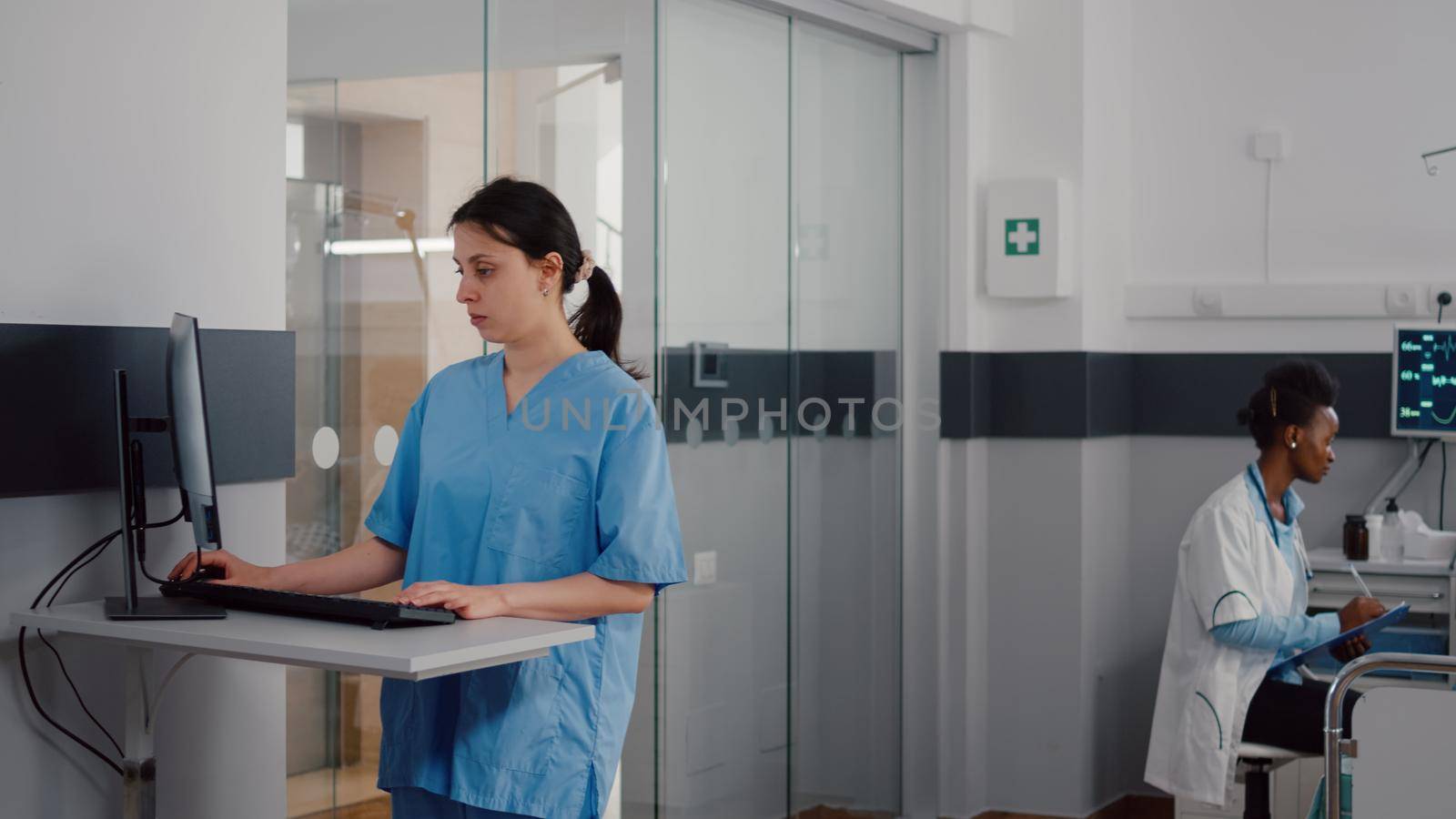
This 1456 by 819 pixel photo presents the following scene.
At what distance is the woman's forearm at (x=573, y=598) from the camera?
72.7 inches

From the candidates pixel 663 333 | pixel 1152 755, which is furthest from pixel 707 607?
pixel 1152 755

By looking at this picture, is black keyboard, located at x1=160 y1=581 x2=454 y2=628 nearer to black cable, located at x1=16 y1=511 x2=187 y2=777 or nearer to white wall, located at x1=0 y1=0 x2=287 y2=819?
black cable, located at x1=16 y1=511 x2=187 y2=777

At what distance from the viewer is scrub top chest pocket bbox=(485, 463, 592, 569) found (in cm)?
196

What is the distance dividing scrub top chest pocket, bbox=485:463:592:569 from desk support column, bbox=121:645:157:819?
498 mm

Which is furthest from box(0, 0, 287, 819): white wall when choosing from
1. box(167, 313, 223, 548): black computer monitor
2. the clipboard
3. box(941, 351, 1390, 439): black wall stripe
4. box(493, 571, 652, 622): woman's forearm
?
box(941, 351, 1390, 439): black wall stripe

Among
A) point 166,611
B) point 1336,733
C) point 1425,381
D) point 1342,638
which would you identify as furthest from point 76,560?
point 1425,381

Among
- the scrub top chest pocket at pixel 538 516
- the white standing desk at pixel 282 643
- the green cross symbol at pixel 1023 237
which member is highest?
the green cross symbol at pixel 1023 237

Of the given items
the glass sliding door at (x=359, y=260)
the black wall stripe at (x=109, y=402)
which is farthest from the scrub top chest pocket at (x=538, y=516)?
the glass sliding door at (x=359, y=260)

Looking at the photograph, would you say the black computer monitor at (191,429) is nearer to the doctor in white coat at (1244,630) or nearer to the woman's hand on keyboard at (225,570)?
the woman's hand on keyboard at (225,570)

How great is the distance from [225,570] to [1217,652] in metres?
2.05

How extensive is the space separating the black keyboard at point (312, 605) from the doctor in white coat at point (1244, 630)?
1910mm

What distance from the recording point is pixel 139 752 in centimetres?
198

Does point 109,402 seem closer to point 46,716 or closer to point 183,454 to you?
point 183,454

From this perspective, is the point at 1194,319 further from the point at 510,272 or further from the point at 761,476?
the point at 510,272
